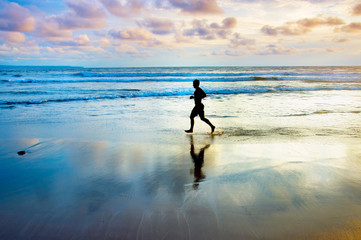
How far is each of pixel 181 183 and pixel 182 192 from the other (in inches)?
12.2

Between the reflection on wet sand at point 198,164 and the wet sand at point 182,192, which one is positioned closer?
the wet sand at point 182,192

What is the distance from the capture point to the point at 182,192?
3.45 meters

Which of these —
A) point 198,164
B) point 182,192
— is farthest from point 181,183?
point 198,164

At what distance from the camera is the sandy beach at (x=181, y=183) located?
8.79 feet

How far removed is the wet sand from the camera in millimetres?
2652

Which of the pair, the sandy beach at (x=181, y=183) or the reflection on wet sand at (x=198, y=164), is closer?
the sandy beach at (x=181, y=183)

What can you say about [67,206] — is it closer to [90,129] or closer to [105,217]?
[105,217]

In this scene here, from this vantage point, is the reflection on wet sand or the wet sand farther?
the reflection on wet sand

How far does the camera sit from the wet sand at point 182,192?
8.70 feet

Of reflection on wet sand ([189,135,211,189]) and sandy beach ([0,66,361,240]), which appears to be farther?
reflection on wet sand ([189,135,211,189])

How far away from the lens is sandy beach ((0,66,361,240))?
2.68 m

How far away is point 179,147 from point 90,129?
11.0 ft

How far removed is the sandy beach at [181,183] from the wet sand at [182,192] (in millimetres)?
14

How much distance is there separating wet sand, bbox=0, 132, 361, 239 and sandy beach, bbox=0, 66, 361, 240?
14mm
